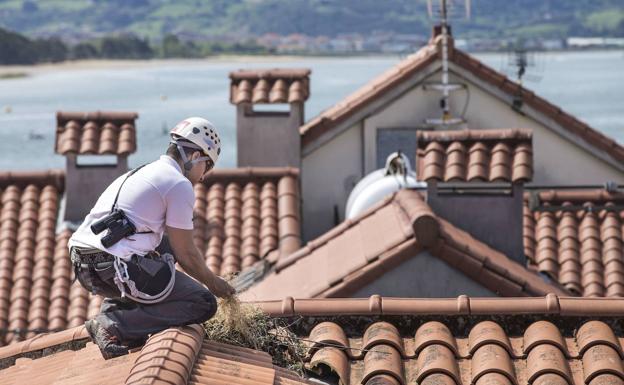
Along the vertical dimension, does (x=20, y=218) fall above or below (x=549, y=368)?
below

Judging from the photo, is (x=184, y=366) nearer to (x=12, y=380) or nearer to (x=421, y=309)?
(x=12, y=380)

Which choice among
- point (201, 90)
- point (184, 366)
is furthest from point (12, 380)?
point (201, 90)

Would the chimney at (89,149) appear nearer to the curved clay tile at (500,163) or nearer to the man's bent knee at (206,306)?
the curved clay tile at (500,163)

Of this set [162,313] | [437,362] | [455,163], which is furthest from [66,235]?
[162,313]

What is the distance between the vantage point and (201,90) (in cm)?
13362

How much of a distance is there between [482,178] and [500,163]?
27cm

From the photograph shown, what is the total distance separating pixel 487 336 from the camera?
36.7 feet

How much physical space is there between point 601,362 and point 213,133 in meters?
3.16

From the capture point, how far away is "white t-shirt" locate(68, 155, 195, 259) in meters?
9.52

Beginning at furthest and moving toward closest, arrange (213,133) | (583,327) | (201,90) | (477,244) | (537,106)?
(201,90) < (537,106) < (477,244) < (583,327) < (213,133)

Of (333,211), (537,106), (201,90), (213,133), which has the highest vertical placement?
(213,133)

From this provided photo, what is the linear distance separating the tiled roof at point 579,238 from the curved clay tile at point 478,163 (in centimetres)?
285

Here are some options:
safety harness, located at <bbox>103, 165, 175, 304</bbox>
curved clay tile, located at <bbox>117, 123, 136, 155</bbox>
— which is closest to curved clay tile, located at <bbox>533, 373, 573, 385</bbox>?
safety harness, located at <bbox>103, 165, 175, 304</bbox>

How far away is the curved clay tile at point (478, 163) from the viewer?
17.6m
